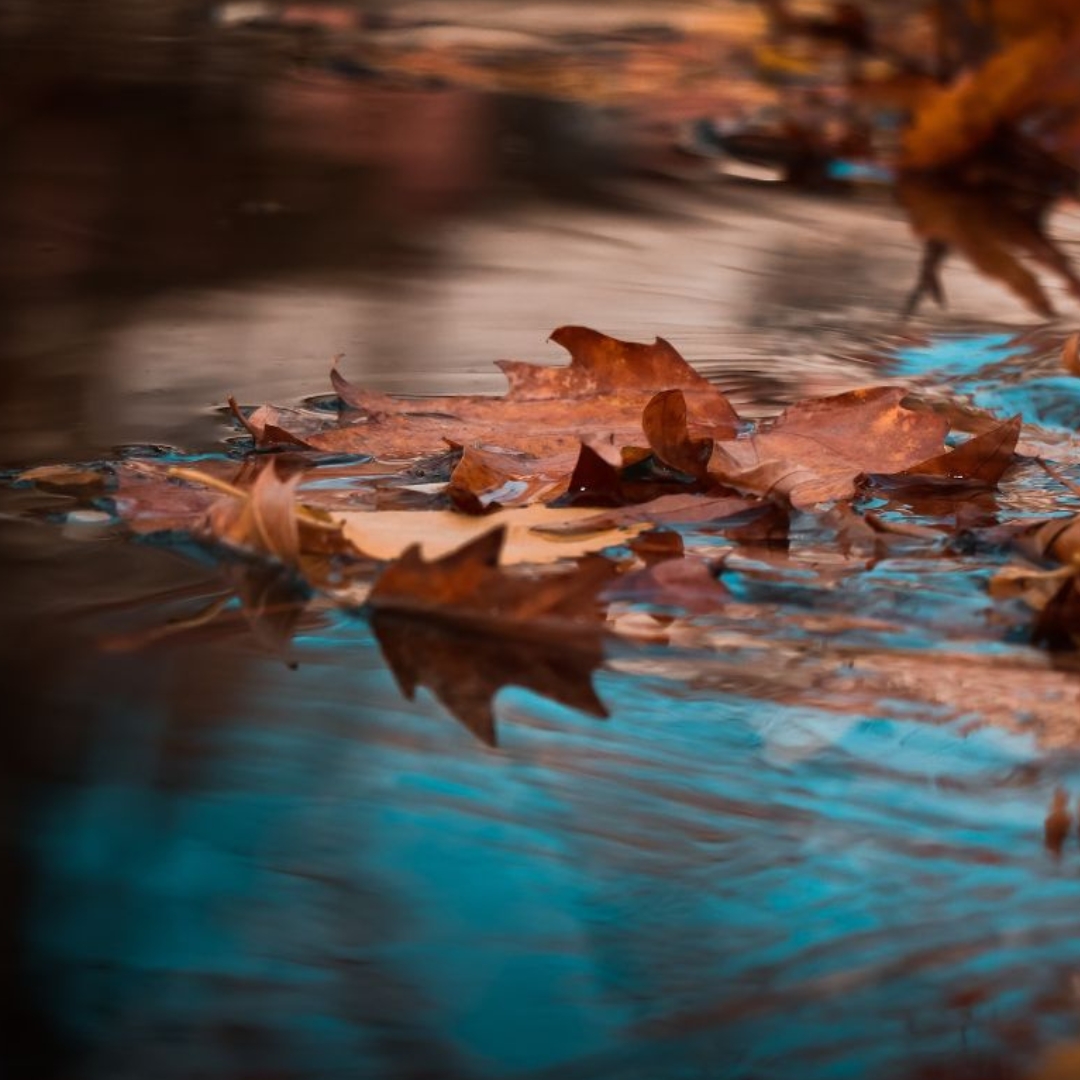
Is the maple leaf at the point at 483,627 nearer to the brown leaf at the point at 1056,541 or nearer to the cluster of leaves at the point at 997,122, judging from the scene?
the brown leaf at the point at 1056,541

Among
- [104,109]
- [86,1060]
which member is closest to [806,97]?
[104,109]

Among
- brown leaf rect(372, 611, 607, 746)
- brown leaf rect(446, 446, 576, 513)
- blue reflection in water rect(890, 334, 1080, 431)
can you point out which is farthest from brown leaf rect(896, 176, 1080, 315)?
brown leaf rect(372, 611, 607, 746)

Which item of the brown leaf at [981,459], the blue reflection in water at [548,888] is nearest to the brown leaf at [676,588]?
the blue reflection in water at [548,888]

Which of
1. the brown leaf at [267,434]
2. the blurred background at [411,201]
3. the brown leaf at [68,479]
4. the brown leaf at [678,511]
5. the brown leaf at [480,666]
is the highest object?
the brown leaf at [678,511]

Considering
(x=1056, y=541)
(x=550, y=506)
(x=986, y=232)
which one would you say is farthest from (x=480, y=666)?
(x=986, y=232)

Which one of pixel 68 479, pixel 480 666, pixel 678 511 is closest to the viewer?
pixel 480 666

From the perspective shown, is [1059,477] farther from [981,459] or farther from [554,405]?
[554,405]

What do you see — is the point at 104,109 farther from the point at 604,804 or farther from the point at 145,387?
the point at 604,804

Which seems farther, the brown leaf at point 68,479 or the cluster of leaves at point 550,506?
the brown leaf at point 68,479

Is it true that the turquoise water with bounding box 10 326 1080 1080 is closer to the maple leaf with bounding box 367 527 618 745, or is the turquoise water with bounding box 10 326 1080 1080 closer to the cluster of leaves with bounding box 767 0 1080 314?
the maple leaf with bounding box 367 527 618 745
